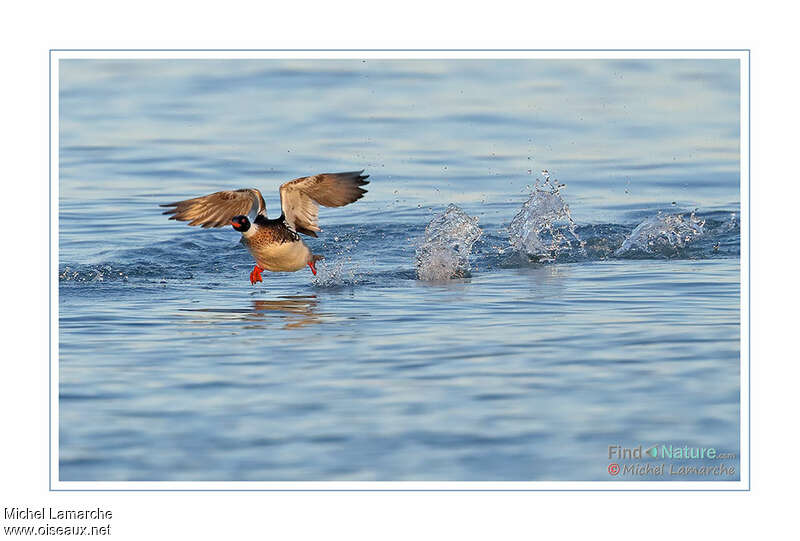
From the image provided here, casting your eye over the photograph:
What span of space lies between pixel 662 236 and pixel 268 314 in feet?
15.4

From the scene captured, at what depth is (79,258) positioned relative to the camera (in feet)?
38.3

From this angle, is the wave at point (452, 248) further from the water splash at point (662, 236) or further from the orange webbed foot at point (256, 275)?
the orange webbed foot at point (256, 275)

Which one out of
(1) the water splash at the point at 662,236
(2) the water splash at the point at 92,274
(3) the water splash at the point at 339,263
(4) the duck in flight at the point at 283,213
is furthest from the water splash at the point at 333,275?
(1) the water splash at the point at 662,236

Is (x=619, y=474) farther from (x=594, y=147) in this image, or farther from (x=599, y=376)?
(x=594, y=147)

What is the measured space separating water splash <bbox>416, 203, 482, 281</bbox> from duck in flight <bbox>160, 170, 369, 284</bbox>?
3.71 feet

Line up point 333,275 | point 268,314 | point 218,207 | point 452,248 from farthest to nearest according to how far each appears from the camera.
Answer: point 452,248
point 333,275
point 218,207
point 268,314

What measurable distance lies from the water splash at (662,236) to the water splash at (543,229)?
0.55 meters

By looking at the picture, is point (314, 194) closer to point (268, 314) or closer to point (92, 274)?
point (268, 314)

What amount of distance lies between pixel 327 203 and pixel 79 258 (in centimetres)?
294

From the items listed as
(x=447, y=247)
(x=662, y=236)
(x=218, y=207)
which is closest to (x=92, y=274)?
(x=218, y=207)

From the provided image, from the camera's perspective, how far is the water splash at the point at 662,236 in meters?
12.0

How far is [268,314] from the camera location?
31.3 feet

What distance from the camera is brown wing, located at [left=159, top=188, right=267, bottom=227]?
33.0ft
